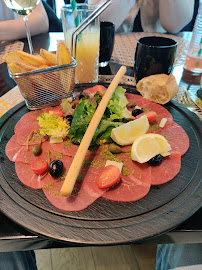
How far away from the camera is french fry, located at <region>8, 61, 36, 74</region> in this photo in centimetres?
120

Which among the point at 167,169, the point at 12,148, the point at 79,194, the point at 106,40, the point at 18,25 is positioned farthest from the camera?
the point at 18,25

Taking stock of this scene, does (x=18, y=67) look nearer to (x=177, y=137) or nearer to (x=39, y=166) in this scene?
(x=39, y=166)

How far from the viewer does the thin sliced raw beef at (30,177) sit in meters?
0.86

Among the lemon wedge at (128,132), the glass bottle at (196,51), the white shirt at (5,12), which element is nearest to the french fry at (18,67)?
the lemon wedge at (128,132)

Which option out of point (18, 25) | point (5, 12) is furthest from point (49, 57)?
point (5, 12)

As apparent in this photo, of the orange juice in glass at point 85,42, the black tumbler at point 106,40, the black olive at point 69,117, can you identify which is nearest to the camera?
the black olive at point 69,117

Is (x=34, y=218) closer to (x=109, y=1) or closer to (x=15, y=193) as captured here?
(x=15, y=193)

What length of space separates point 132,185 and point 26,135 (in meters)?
0.59

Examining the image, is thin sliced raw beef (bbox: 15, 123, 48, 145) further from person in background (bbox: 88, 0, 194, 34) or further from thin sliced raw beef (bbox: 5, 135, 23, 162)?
person in background (bbox: 88, 0, 194, 34)

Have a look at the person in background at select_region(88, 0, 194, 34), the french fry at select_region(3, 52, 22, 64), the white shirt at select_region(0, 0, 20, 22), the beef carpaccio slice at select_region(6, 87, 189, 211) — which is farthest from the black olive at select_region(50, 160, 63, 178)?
the white shirt at select_region(0, 0, 20, 22)

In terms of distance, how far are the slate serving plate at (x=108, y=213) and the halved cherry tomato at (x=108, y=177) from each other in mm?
60

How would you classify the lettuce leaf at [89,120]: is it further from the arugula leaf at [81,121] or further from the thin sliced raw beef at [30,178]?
the thin sliced raw beef at [30,178]

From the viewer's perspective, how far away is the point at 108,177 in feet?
2.77

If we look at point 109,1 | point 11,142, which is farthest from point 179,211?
point 109,1
